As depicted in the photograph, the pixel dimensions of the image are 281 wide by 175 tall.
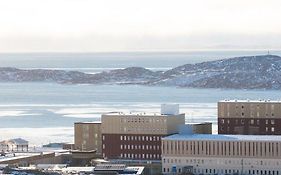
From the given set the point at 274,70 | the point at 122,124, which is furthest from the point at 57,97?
the point at 122,124

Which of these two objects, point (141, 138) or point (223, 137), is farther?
point (141, 138)

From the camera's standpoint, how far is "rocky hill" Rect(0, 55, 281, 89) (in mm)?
139375

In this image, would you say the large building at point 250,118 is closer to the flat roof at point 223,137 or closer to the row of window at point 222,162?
the flat roof at point 223,137

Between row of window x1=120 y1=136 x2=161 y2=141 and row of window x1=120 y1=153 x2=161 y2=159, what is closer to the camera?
row of window x1=120 y1=136 x2=161 y2=141

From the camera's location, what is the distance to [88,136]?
61.8 metres

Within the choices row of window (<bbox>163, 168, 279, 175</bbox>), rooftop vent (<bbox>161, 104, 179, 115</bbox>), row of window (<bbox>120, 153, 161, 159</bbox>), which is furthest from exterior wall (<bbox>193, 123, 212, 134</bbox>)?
row of window (<bbox>163, 168, 279, 175</bbox>)

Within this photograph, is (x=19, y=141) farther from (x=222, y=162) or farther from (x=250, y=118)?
(x=222, y=162)

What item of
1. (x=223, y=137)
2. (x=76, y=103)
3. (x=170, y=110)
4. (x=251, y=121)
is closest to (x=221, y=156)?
(x=223, y=137)

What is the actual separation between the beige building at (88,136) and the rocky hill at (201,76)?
7261cm

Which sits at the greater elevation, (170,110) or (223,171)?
(170,110)

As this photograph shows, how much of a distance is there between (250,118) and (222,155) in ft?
18.7

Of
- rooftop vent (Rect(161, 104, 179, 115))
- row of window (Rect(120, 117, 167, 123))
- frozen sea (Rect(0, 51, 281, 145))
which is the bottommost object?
frozen sea (Rect(0, 51, 281, 145))

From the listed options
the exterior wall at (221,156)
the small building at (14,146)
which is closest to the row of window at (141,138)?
the exterior wall at (221,156)

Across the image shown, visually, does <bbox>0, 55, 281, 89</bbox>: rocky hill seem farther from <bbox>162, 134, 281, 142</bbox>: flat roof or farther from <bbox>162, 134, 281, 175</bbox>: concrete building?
<bbox>162, 134, 281, 175</bbox>: concrete building
